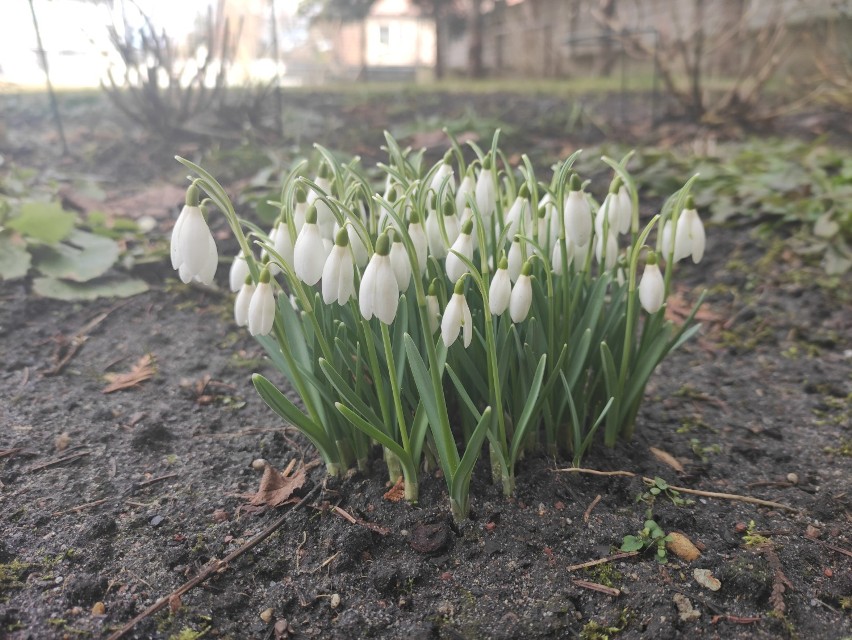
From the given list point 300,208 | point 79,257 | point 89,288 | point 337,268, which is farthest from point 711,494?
point 79,257

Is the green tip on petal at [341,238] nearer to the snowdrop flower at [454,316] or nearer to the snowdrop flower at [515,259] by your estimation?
the snowdrop flower at [454,316]

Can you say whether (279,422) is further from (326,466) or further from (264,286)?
(264,286)

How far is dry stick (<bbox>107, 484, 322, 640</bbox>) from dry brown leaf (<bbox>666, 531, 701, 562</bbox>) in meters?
0.80

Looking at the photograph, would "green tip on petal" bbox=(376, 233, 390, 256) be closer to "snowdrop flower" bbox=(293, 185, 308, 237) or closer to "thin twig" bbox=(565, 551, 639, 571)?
"snowdrop flower" bbox=(293, 185, 308, 237)

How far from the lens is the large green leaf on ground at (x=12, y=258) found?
247 cm

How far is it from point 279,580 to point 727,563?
2.99ft

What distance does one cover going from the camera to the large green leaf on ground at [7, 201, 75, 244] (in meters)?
2.58

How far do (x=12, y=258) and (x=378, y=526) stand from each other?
1.88 meters

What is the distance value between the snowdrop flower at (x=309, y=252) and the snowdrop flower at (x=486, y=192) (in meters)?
0.43

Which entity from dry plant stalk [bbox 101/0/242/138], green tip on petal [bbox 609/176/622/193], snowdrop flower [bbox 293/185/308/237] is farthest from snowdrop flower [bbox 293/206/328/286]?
dry plant stalk [bbox 101/0/242/138]

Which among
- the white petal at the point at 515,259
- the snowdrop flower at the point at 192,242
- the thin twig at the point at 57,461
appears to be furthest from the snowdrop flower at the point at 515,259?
the thin twig at the point at 57,461

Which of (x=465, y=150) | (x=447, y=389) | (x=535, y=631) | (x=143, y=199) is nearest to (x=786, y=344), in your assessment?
(x=447, y=389)

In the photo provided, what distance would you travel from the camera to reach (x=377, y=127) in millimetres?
4785

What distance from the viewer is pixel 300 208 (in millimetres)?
1435
